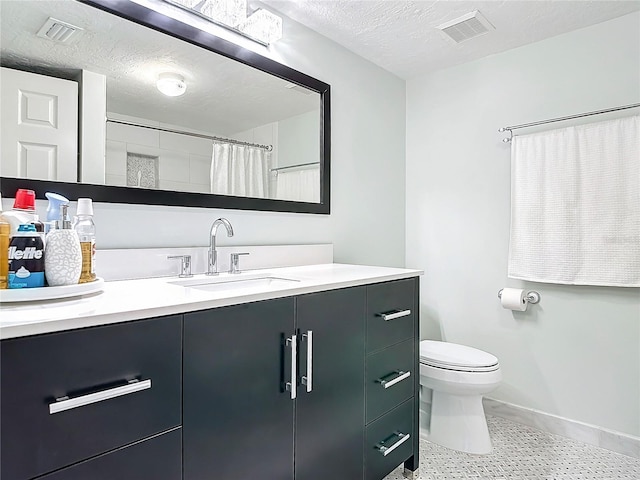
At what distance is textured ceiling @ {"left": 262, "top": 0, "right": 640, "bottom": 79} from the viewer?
6.30ft

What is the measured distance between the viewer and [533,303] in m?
2.29

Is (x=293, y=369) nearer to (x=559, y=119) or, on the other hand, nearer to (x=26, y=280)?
(x=26, y=280)

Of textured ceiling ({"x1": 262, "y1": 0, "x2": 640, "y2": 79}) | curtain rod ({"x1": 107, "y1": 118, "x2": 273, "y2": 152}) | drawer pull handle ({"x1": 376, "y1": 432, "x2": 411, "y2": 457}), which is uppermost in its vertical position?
textured ceiling ({"x1": 262, "y1": 0, "x2": 640, "y2": 79})

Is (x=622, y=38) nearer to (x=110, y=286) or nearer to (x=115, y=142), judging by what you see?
(x=115, y=142)

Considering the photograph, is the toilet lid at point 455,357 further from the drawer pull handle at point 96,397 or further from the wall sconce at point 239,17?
the wall sconce at point 239,17

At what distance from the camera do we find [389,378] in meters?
1.62

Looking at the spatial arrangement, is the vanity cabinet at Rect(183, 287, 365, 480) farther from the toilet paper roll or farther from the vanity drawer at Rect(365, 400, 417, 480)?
the toilet paper roll

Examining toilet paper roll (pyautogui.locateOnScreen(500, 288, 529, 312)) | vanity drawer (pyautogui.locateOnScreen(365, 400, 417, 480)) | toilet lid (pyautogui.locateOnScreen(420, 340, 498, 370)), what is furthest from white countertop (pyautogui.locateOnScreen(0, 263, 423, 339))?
toilet paper roll (pyautogui.locateOnScreen(500, 288, 529, 312))

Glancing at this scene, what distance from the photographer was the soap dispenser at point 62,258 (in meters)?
0.99

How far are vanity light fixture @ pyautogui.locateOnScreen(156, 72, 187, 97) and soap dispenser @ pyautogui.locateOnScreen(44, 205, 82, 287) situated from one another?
785 mm

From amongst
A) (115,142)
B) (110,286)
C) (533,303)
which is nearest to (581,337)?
(533,303)

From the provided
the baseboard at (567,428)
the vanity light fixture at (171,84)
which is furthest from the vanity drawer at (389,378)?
the vanity light fixture at (171,84)

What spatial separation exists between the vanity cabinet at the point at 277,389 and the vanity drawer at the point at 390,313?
6 cm

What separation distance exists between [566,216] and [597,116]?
53 centimetres
